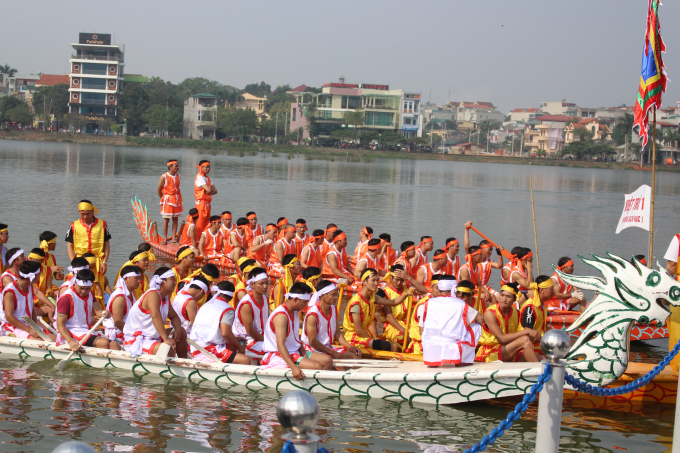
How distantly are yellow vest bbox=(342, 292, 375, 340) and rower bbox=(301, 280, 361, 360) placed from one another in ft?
2.30

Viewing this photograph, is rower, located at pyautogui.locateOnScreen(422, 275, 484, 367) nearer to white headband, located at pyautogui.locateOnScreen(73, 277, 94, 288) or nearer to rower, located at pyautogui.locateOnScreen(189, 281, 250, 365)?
rower, located at pyautogui.locateOnScreen(189, 281, 250, 365)

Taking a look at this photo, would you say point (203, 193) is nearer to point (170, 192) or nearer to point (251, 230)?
point (170, 192)

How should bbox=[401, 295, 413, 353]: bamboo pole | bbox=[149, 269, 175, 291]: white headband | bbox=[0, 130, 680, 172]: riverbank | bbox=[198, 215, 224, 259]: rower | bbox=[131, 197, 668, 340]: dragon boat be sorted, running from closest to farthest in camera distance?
bbox=[149, 269, 175, 291]: white headband, bbox=[131, 197, 668, 340]: dragon boat, bbox=[401, 295, 413, 353]: bamboo pole, bbox=[198, 215, 224, 259]: rower, bbox=[0, 130, 680, 172]: riverbank

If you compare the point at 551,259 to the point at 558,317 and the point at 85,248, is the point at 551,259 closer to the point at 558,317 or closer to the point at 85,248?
the point at 558,317

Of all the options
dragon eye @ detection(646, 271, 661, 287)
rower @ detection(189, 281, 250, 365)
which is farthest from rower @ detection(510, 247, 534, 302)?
rower @ detection(189, 281, 250, 365)

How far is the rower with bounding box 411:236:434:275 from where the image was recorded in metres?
12.1

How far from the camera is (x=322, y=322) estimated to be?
7.88 meters

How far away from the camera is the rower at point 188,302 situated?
8.15 meters

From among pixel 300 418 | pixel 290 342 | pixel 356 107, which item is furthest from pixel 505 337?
pixel 356 107

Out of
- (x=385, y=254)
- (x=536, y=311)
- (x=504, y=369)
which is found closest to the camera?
(x=504, y=369)

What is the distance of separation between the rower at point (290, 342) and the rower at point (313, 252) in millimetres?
4493

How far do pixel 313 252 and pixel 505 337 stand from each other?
5167mm

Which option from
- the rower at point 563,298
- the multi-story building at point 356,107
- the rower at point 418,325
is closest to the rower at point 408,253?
the rower at point 563,298

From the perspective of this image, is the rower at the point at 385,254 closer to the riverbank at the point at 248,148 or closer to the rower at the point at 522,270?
the rower at the point at 522,270
